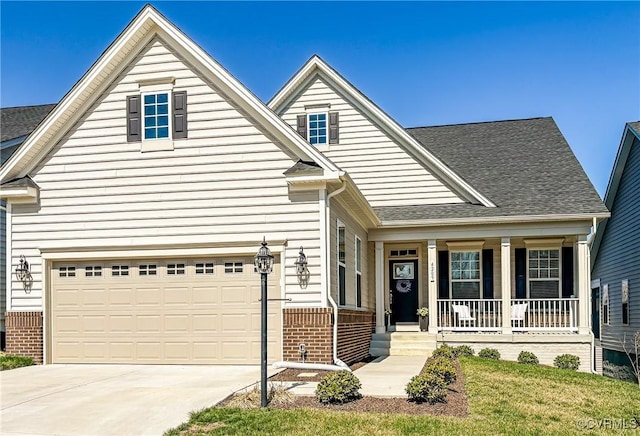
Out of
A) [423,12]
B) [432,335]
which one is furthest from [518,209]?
[423,12]

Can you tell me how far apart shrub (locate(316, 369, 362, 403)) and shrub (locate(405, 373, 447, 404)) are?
0.77 m

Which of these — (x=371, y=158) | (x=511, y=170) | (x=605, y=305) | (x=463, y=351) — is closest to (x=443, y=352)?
(x=463, y=351)

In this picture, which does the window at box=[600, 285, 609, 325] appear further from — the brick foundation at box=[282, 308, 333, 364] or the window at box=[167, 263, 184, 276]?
the window at box=[167, 263, 184, 276]

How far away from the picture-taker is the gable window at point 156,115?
551 inches

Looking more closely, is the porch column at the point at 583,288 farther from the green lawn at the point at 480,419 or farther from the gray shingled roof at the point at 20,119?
the gray shingled roof at the point at 20,119

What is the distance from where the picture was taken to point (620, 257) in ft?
75.6

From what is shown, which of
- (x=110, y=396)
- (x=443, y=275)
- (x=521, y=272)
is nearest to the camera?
(x=110, y=396)

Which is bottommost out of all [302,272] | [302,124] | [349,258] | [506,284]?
[506,284]

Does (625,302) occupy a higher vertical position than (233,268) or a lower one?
lower

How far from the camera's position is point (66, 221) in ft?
46.6

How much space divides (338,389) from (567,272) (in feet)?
38.5

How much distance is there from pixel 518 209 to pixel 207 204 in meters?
8.61

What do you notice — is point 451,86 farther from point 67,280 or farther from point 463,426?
point 463,426

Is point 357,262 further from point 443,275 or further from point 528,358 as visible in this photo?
point 528,358
